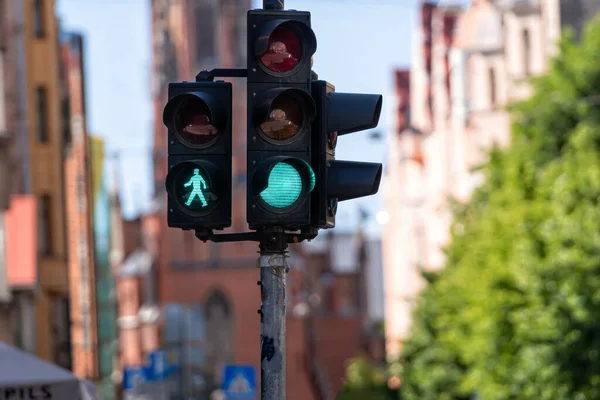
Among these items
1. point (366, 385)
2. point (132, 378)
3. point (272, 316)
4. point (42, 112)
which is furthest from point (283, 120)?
point (366, 385)

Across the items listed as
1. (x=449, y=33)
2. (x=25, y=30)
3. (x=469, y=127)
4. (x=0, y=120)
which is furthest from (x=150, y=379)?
(x=449, y=33)

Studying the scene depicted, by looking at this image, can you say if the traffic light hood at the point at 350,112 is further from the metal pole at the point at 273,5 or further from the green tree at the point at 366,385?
the green tree at the point at 366,385

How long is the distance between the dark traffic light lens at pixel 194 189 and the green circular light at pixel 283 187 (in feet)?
0.98

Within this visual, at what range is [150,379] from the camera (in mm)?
45125

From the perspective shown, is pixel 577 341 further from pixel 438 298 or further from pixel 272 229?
pixel 272 229

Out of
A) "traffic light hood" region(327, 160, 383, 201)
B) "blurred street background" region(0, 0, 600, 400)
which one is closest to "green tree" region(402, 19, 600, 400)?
"blurred street background" region(0, 0, 600, 400)

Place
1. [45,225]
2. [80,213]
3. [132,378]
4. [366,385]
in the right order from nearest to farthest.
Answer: [45,225]
[132,378]
[80,213]
[366,385]

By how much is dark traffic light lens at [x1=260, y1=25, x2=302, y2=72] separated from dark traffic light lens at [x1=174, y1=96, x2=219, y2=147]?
15.7 inches

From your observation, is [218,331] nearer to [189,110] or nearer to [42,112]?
[42,112]

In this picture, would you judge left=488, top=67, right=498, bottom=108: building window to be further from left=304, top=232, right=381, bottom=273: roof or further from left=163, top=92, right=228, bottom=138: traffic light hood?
left=304, top=232, right=381, bottom=273: roof

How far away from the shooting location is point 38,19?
39.3 m

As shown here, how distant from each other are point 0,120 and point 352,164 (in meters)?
24.7

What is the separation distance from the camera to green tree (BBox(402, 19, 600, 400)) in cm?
3184

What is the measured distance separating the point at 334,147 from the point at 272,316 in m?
0.90
